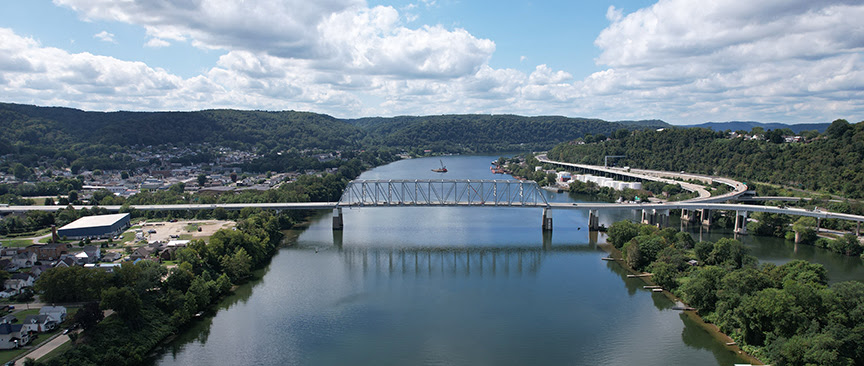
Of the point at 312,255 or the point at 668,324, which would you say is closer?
the point at 668,324

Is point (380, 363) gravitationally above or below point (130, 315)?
below

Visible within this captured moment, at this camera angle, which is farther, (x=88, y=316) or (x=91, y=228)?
(x=91, y=228)

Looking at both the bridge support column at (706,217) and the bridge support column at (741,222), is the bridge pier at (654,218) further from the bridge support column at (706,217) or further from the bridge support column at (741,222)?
the bridge support column at (741,222)

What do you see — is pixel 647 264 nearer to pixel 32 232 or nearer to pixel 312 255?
pixel 312 255

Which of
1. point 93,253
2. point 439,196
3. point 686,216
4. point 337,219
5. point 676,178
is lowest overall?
point 439,196

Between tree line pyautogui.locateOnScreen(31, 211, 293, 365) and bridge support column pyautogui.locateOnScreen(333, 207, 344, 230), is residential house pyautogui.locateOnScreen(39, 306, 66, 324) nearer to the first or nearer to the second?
tree line pyautogui.locateOnScreen(31, 211, 293, 365)

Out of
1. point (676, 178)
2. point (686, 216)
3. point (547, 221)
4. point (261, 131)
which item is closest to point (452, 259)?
point (547, 221)

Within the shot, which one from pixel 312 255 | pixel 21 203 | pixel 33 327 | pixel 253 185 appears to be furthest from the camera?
pixel 253 185

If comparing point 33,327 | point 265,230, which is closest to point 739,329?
point 33,327

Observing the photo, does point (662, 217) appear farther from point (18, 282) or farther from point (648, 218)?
point (18, 282)
